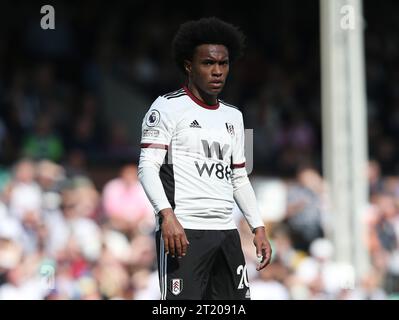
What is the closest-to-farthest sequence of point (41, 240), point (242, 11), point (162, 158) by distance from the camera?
point (162, 158), point (41, 240), point (242, 11)

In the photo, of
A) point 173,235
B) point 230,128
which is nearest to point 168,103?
point 230,128

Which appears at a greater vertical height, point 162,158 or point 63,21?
point 63,21

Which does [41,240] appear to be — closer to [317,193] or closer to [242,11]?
[317,193]

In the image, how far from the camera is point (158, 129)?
5.96 metres

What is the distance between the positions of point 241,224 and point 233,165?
5.80m

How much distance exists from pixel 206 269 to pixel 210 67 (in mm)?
1143

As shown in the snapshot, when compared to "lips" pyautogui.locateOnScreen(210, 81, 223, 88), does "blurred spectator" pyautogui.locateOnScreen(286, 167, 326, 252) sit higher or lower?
lower

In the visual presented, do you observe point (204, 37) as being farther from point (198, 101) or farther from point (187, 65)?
point (198, 101)

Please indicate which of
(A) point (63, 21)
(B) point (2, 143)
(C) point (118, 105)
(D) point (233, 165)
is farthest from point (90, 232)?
(D) point (233, 165)

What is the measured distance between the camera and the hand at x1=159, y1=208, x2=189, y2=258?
18.9 feet

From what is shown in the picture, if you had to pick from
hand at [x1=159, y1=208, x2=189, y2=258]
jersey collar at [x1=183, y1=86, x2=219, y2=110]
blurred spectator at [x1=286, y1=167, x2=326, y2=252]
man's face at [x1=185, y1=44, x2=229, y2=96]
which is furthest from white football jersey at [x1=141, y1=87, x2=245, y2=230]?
blurred spectator at [x1=286, y1=167, x2=326, y2=252]

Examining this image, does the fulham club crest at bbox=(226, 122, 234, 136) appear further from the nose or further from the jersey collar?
the nose

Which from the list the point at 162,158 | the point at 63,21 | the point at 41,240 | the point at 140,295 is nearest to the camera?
the point at 162,158

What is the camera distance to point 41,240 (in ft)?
40.6
